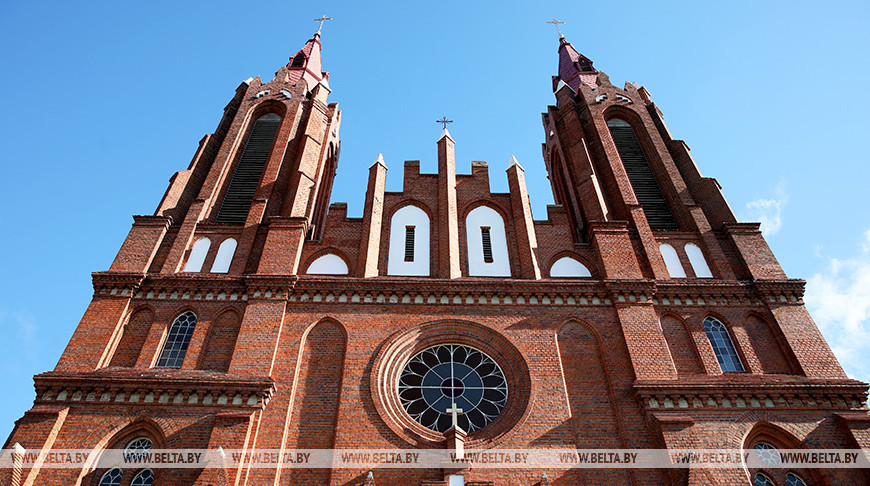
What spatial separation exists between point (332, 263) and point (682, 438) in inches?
389

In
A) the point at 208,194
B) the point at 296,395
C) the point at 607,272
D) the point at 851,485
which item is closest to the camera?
the point at 851,485

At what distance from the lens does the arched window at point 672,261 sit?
679 inches

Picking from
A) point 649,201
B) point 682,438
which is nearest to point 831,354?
point 682,438

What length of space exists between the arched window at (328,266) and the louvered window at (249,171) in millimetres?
3522

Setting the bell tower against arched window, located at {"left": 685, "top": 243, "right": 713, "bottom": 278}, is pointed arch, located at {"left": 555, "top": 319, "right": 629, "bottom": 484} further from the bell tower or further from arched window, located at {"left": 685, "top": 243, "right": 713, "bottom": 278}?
the bell tower

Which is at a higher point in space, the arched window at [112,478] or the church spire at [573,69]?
the church spire at [573,69]

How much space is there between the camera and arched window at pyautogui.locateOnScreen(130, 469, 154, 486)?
1225 cm

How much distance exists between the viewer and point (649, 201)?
2023 centimetres

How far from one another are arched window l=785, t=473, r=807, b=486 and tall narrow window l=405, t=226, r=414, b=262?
402 inches

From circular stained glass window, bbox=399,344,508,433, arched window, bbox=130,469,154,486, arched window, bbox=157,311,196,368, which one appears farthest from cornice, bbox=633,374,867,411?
arched window, bbox=157,311,196,368

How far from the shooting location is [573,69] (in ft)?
97.3

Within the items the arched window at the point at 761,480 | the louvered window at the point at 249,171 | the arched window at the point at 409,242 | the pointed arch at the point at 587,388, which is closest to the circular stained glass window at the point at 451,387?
the pointed arch at the point at 587,388

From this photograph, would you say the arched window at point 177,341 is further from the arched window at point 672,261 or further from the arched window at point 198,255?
the arched window at point 672,261

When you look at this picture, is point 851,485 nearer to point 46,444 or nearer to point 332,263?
point 332,263
